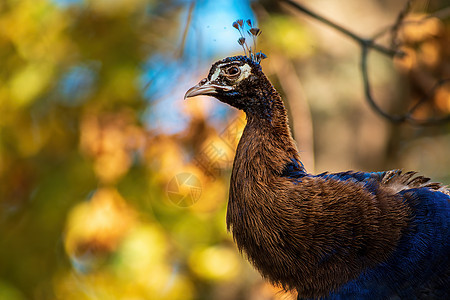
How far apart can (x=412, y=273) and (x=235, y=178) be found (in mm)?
629

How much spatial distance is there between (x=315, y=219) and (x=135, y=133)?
257 cm

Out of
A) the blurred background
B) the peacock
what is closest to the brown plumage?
the peacock

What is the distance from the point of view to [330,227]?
1.59m

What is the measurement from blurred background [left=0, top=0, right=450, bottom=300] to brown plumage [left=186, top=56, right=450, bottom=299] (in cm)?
143

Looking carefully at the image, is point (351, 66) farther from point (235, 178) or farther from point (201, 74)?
point (235, 178)

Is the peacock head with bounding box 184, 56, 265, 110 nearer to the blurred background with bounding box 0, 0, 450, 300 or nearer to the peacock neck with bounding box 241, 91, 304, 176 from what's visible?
the peacock neck with bounding box 241, 91, 304, 176

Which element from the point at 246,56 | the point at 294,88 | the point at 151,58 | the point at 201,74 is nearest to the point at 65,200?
the point at 151,58

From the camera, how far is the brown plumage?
62.8 inches

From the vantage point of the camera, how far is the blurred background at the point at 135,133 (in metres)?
3.47

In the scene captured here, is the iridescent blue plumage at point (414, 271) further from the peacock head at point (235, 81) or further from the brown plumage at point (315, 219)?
the peacock head at point (235, 81)

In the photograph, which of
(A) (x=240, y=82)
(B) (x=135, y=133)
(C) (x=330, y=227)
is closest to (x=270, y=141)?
(A) (x=240, y=82)

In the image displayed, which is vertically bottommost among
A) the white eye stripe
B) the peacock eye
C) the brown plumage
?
the brown plumage

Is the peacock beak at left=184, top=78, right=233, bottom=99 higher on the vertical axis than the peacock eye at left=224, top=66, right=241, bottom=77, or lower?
lower

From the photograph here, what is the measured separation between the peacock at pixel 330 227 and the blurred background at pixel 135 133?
146 centimetres
